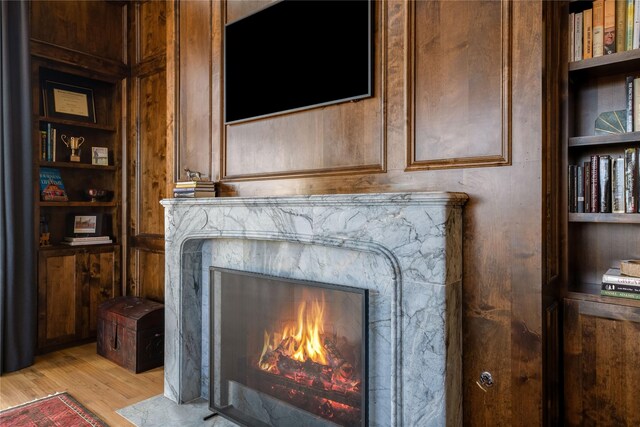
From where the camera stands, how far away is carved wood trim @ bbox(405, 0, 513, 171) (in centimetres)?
158

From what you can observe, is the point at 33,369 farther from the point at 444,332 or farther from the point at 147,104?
the point at 444,332

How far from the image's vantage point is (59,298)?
3.45 meters

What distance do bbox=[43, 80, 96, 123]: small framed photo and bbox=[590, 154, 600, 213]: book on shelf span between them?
3831 millimetres

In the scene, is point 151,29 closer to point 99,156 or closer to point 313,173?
point 99,156

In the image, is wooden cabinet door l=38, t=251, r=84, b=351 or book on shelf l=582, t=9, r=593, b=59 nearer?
book on shelf l=582, t=9, r=593, b=59

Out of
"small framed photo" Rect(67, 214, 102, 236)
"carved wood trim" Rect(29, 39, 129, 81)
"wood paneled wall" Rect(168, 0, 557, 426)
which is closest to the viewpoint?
"wood paneled wall" Rect(168, 0, 557, 426)

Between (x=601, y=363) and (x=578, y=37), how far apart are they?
51.4 inches

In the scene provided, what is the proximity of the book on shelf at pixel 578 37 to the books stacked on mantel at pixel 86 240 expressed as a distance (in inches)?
144

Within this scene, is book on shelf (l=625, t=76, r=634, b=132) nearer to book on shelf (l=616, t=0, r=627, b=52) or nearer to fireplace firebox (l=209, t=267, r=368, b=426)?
book on shelf (l=616, t=0, r=627, b=52)

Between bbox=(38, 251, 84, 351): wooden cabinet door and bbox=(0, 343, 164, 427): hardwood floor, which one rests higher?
bbox=(38, 251, 84, 351): wooden cabinet door

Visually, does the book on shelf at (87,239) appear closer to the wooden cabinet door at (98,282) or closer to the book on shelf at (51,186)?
the wooden cabinet door at (98,282)

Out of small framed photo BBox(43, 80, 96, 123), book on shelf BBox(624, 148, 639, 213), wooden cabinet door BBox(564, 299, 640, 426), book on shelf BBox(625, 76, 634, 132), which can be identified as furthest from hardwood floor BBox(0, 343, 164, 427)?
book on shelf BBox(625, 76, 634, 132)

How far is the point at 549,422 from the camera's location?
5.40 ft

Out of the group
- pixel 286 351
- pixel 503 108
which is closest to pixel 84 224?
pixel 286 351
